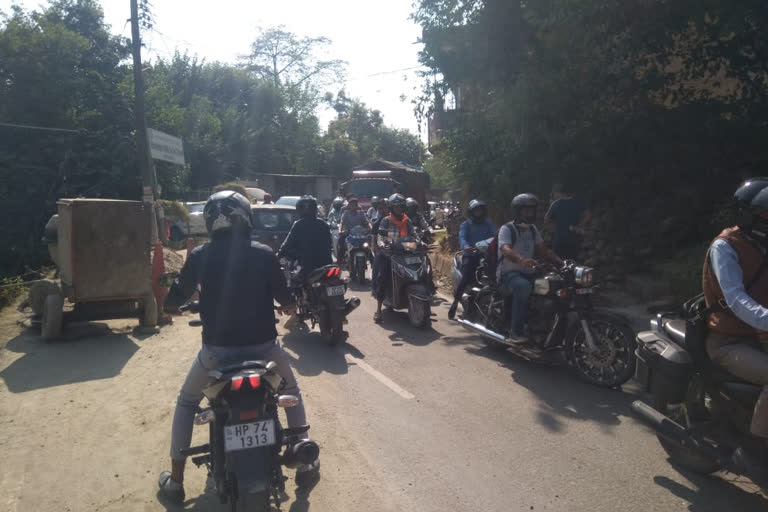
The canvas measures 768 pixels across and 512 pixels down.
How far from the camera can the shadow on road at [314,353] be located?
6.89m

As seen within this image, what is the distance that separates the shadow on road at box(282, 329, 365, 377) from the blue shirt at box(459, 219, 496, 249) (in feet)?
7.80

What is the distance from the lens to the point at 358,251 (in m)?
13.0

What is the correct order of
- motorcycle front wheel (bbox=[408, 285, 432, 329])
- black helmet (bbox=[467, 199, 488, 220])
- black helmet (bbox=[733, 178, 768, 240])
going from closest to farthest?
1. black helmet (bbox=[733, 178, 768, 240])
2. motorcycle front wheel (bbox=[408, 285, 432, 329])
3. black helmet (bbox=[467, 199, 488, 220])

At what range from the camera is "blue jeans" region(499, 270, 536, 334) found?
664 cm

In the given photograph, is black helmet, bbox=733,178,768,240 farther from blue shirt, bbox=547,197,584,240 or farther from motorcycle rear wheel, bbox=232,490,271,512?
blue shirt, bbox=547,197,584,240

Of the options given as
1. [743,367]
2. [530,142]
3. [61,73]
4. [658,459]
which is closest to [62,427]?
[658,459]

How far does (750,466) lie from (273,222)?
10464mm

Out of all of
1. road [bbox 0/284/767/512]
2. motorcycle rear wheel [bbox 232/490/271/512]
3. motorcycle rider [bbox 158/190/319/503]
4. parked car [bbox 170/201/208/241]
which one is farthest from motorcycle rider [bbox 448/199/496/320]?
parked car [bbox 170/201/208/241]

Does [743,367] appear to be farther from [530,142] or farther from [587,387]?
[530,142]

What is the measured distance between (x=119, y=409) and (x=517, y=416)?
11.9 ft

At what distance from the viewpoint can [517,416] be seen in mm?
5312

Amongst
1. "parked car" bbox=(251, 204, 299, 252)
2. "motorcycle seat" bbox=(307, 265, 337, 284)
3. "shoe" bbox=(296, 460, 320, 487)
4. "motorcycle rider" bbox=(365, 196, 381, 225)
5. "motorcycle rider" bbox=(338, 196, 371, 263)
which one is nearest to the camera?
"shoe" bbox=(296, 460, 320, 487)

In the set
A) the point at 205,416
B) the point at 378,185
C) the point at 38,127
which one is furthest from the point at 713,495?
the point at 38,127

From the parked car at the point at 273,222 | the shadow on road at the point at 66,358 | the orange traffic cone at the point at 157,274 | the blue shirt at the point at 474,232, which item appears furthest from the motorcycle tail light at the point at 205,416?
the parked car at the point at 273,222
